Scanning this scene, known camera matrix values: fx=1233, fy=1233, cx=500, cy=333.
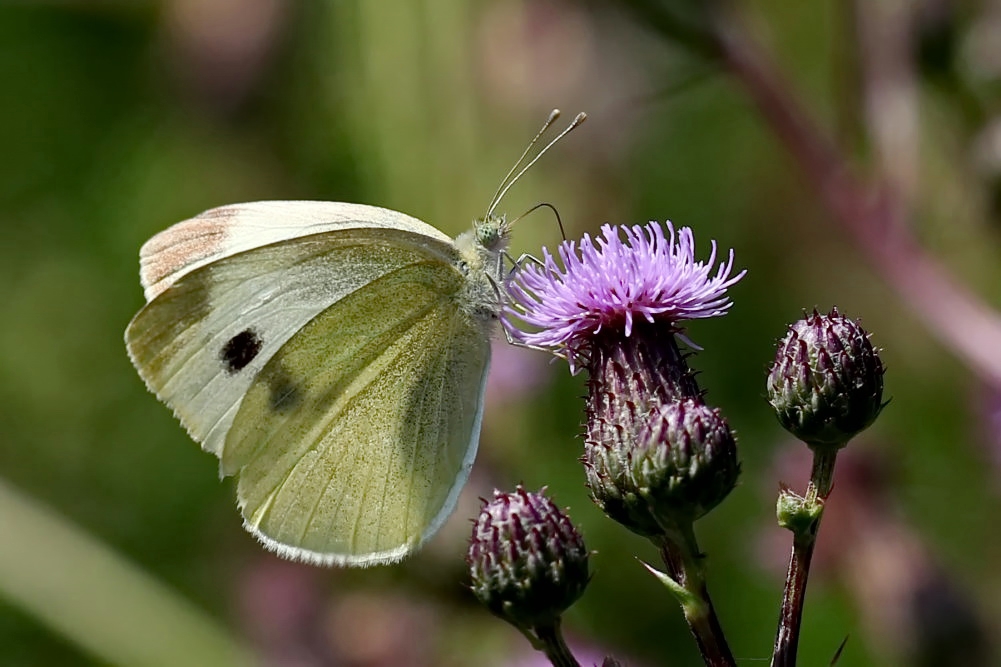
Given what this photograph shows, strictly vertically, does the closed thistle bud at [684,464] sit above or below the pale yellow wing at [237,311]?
below

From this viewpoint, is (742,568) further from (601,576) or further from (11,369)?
(11,369)

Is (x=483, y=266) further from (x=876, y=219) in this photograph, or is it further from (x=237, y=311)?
(x=876, y=219)

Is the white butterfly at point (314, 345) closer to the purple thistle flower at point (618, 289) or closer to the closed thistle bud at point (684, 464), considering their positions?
the purple thistle flower at point (618, 289)

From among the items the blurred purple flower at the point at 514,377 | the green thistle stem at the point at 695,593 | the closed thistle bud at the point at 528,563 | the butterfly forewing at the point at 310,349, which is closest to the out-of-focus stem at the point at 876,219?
the blurred purple flower at the point at 514,377

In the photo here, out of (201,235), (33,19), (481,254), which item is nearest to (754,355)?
(481,254)

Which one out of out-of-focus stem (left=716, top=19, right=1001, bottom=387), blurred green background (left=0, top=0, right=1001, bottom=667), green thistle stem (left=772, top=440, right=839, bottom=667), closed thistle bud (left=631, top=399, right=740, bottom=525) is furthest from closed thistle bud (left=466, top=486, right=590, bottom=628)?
out-of-focus stem (left=716, top=19, right=1001, bottom=387)
